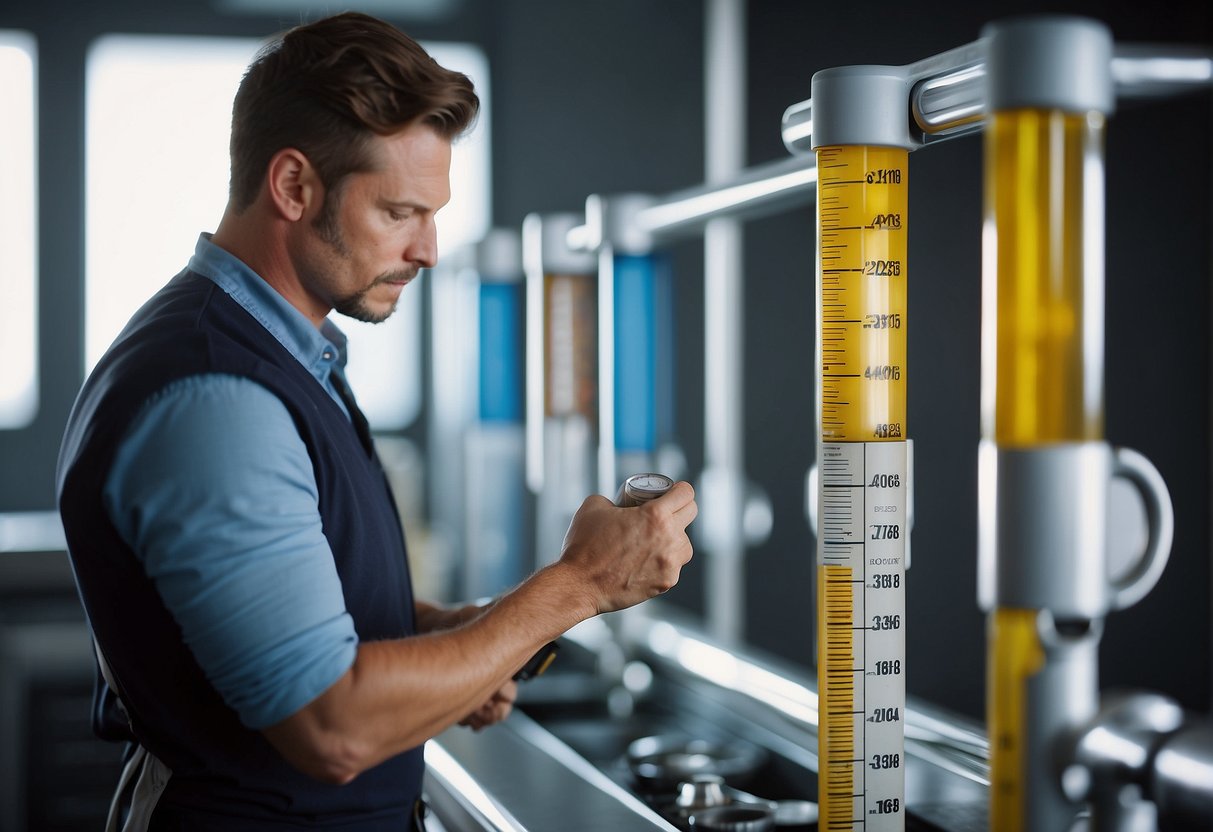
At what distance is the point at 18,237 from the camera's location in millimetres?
3783

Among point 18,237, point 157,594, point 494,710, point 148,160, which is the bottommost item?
point 494,710

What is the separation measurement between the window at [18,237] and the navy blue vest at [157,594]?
2900 mm

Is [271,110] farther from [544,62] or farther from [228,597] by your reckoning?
[544,62]

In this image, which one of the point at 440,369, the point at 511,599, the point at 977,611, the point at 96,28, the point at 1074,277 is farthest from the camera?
the point at 96,28

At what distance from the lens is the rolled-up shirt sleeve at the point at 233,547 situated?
94cm

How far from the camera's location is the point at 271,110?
115cm

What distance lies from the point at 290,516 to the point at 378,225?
0.31m

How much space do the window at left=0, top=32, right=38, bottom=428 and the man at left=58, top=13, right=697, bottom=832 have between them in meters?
2.82

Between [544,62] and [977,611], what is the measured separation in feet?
7.53

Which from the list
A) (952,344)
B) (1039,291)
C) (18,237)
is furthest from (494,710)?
(18,237)

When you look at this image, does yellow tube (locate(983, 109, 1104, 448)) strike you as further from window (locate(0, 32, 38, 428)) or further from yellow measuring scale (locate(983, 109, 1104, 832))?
window (locate(0, 32, 38, 428))

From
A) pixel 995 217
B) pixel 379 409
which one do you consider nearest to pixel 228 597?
pixel 995 217

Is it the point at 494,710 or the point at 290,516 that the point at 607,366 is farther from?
the point at 290,516

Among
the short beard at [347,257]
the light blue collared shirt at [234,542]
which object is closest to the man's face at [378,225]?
the short beard at [347,257]
